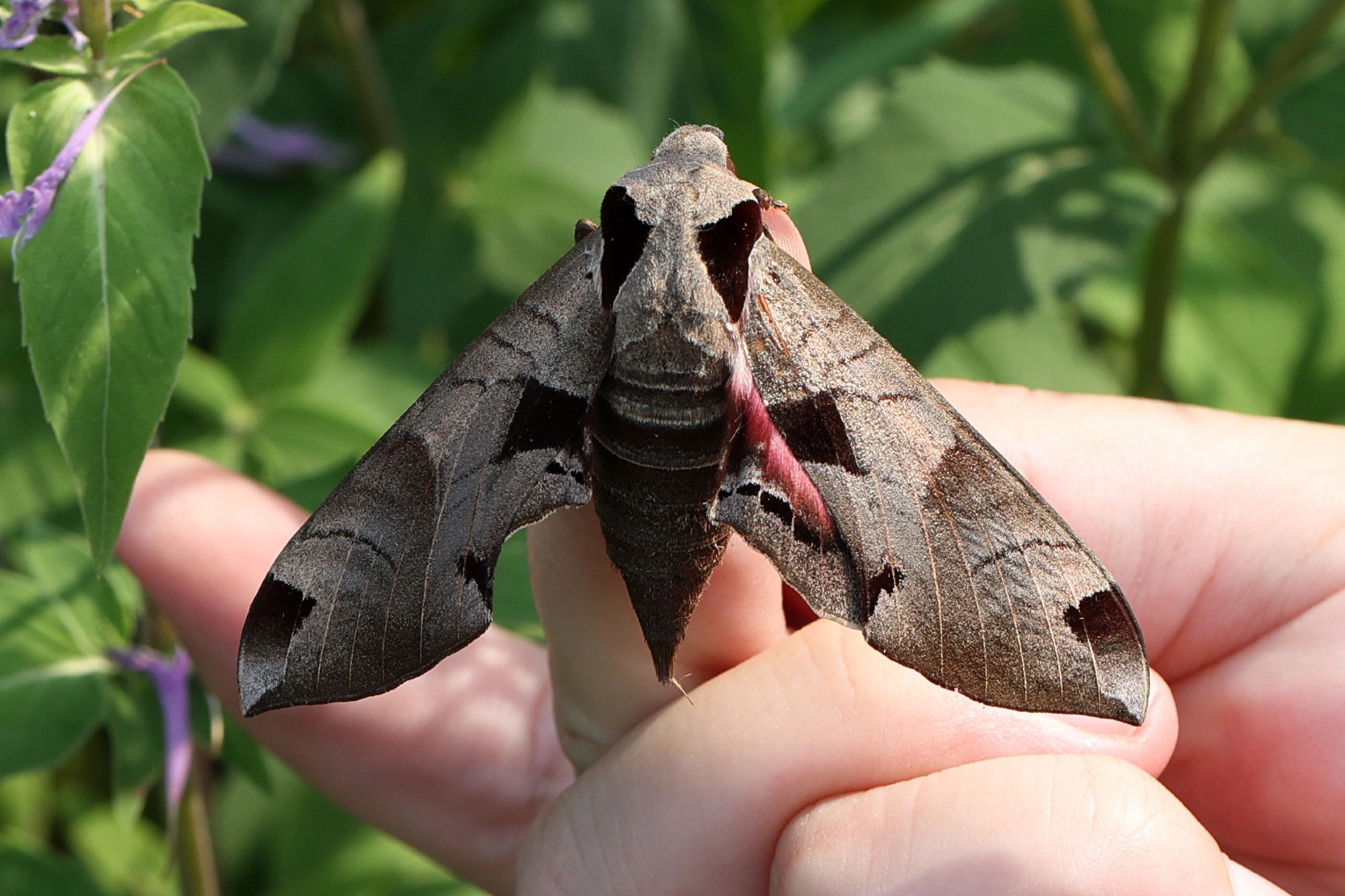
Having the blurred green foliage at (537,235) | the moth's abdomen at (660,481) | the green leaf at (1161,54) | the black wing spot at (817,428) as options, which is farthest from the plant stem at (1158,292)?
the moth's abdomen at (660,481)

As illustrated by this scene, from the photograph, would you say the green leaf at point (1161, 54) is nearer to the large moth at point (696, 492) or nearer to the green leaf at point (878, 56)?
the green leaf at point (878, 56)

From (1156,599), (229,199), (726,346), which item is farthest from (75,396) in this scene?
(229,199)

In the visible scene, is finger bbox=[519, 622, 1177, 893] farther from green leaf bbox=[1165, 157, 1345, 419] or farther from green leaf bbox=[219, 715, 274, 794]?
green leaf bbox=[1165, 157, 1345, 419]

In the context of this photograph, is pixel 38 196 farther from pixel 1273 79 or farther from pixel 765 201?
pixel 1273 79

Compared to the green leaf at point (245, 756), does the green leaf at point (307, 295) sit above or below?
above

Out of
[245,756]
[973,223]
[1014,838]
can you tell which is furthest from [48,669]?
[973,223]

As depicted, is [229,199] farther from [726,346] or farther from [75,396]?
[726,346]

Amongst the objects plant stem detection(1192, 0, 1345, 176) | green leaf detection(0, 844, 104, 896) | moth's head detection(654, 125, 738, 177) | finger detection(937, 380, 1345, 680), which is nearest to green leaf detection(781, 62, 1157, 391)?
plant stem detection(1192, 0, 1345, 176)
